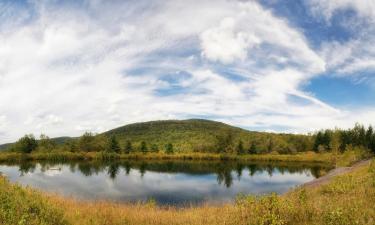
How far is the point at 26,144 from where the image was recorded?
348ft

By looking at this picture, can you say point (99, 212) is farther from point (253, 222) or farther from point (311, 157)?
point (311, 157)

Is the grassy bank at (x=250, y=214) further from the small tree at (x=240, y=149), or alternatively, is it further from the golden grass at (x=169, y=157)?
the small tree at (x=240, y=149)

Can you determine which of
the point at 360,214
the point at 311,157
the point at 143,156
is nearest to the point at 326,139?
the point at 311,157

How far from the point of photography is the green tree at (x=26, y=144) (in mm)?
104506

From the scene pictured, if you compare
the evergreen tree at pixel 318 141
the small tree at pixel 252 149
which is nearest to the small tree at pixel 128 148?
the small tree at pixel 252 149

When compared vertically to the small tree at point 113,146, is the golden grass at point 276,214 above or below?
below

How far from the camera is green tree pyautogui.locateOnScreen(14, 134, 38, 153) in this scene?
104506mm

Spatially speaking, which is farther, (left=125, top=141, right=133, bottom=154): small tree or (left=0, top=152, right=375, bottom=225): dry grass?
(left=125, top=141, right=133, bottom=154): small tree

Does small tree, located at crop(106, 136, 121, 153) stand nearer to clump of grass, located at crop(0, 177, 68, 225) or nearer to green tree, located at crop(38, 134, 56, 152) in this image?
green tree, located at crop(38, 134, 56, 152)

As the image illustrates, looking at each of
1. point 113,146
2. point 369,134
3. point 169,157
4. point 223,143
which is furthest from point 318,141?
point 113,146

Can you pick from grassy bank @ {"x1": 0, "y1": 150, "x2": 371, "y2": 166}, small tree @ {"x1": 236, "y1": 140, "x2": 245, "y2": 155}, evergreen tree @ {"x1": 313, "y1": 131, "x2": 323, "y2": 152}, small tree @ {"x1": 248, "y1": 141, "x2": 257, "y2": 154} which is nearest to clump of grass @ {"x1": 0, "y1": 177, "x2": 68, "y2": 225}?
grassy bank @ {"x1": 0, "y1": 150, "x2": 371, "y2": 166}

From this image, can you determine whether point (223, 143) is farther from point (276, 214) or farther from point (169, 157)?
point (276, 214)

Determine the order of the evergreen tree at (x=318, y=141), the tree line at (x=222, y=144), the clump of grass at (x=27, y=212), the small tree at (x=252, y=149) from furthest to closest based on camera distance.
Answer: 1. the evergreen tree at (x=318, y=141)
2. the small tree at (x=252, y=149)
3. the tree line at (x=222, y=144)
4. the clump of grass at (x=27, y=212)

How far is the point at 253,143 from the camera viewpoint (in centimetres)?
12388
